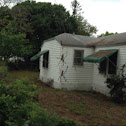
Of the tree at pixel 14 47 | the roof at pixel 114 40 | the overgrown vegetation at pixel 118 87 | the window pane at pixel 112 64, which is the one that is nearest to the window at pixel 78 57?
the roof at pixel 114 40

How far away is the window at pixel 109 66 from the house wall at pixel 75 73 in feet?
3.66

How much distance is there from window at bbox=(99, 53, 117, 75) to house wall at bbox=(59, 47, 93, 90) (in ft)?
3.66

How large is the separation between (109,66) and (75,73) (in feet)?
7.65

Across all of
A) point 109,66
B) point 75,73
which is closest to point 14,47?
point 75,73

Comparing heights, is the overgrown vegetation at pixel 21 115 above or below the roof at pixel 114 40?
below

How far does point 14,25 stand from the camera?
11.3 metres

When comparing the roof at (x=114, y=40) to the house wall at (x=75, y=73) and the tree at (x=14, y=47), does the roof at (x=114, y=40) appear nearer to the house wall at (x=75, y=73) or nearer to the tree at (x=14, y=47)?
the house wall at (x=75, y=73)

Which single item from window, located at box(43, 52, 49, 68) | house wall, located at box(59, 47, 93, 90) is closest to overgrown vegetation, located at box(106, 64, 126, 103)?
house wall, located at box(59, 47, 93, 90)

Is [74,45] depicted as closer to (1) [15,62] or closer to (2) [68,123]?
(2) [68,123]

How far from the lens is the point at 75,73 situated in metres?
10.6

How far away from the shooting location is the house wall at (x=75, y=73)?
34.1ft

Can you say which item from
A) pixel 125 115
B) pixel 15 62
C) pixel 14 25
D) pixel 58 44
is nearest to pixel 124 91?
pixel 125 115

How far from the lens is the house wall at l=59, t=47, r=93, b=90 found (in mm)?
10391

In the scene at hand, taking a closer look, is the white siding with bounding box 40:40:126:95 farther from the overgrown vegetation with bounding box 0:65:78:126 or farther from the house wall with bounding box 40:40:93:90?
the overgrown vegetation with bounding box 0:65:78:126
